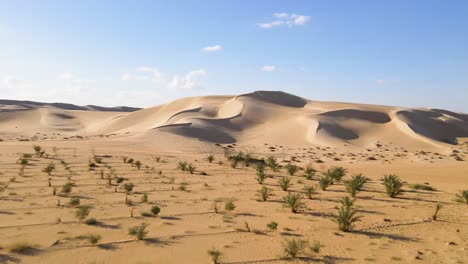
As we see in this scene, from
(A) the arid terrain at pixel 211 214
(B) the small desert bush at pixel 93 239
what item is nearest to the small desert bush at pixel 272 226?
(A) the arid terrain at pixel 211 214

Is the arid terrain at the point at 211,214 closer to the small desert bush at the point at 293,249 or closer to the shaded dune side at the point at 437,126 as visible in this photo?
the small desert bush at the point at 293,249

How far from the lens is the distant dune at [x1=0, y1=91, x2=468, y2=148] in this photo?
140ft

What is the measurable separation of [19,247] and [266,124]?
45.8m

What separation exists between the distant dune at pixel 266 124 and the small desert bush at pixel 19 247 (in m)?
30.0

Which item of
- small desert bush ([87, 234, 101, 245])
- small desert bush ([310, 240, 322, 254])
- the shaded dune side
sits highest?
the shaded dune side

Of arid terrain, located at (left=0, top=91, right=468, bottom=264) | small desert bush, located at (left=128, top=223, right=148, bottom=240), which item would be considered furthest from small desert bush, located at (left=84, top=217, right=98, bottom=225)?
small desert bush, located at (left=128, top=223, right=148, bottom=240)

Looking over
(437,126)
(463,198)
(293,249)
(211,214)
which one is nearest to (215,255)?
(293,249)

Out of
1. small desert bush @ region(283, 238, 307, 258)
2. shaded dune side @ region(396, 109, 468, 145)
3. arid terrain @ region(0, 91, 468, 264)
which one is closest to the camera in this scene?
small desert bush @ region(283, 238, 307, 258)

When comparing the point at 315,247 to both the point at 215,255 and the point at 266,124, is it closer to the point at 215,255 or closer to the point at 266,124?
the point at 215,255

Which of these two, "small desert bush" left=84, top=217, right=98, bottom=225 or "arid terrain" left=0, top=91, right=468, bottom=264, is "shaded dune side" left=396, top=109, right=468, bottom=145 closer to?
"arid terrain" left=0, top=91, right=468, bottom=264

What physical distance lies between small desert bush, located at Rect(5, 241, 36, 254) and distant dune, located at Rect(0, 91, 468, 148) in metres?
30.0

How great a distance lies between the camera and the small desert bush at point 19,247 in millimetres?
7066

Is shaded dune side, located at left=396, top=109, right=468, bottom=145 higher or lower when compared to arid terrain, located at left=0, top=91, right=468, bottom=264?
higher

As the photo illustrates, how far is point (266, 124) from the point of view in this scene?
52188mm
